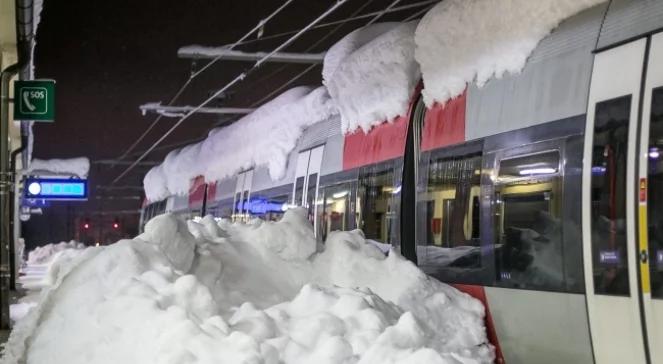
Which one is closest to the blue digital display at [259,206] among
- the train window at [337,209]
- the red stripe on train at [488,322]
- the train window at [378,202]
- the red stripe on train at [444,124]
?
the train window at [337,209]

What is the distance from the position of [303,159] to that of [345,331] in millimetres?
7390

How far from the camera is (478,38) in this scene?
733 cm

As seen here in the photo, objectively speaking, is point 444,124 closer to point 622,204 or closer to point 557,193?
point 557,193

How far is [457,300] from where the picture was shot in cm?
691

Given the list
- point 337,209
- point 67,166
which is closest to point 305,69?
point 337,209

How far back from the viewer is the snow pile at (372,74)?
897cm

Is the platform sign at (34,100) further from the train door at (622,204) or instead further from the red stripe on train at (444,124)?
the train door at (622,204)

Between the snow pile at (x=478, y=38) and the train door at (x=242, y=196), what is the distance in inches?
318

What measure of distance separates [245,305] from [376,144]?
4.27 metres

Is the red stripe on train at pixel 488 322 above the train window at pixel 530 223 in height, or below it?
below

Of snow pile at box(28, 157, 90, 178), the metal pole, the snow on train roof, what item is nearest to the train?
the snow on train roof

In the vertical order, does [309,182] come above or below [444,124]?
below

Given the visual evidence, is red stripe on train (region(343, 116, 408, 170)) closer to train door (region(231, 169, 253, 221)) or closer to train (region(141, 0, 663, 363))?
train (region(141, 0, 663, 363))

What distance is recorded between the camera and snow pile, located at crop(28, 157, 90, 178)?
122 ft
